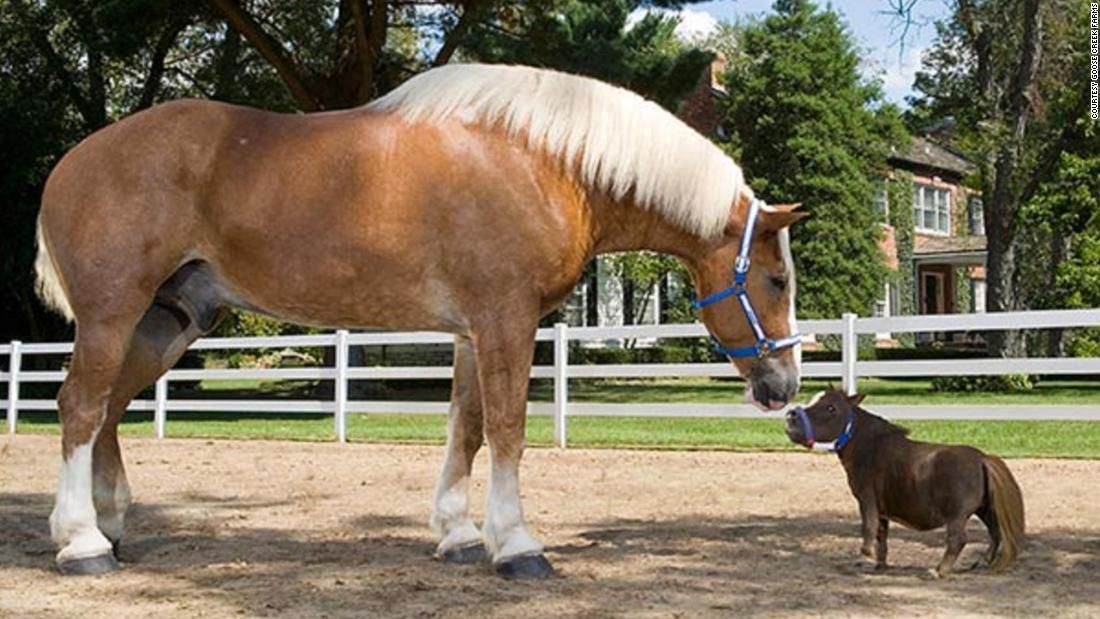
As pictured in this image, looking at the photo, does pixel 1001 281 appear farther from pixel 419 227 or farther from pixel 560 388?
pixel 419 227

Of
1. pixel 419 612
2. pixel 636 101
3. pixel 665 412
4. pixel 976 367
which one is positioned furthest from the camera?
pixel 665 412

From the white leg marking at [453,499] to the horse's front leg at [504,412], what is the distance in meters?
0.39

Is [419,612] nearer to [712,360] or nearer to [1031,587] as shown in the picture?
[1031,587]

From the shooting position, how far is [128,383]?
5.74 metres

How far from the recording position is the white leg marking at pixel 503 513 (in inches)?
201

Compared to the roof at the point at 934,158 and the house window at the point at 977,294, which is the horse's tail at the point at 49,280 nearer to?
the roof at the point at 934,158

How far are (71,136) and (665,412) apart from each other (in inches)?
649

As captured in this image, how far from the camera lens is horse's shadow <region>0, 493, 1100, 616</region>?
4512 millimetres

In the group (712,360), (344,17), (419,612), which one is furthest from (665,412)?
(712,360)

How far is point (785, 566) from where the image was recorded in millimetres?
5352

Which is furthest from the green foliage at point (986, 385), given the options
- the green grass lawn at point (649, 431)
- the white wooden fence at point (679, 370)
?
the white wooden fence at point (679, 370)

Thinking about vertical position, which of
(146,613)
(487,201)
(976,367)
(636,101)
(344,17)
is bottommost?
(146,613)

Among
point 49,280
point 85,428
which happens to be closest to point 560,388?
point 49,280

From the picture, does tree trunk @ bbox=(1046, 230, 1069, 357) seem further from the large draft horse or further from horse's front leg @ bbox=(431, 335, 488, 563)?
horse's front leg @ bbox=(431, 335, 488, 563)
